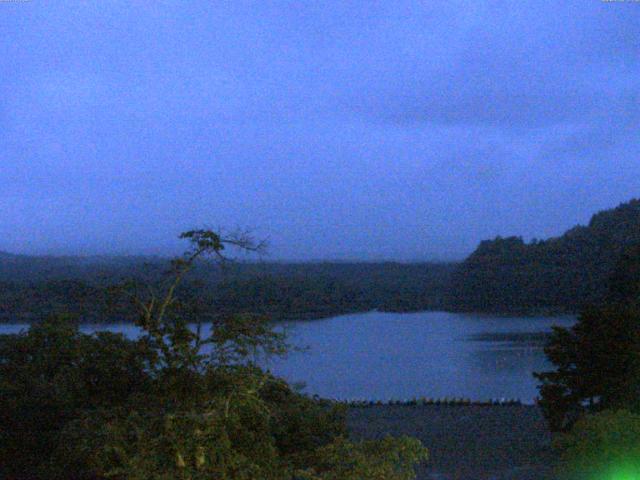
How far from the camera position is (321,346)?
38.8m

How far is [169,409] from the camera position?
7.63 meters

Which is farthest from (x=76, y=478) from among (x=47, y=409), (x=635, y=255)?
(x=635, y=255)

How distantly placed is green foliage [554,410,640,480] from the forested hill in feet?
140

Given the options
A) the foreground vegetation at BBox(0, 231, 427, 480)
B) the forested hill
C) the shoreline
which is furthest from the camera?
the forested hill

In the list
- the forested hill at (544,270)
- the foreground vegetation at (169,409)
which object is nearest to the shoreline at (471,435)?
the foreground vegetation at (169,409)

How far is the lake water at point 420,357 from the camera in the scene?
3145cm

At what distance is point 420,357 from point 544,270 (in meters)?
20.0

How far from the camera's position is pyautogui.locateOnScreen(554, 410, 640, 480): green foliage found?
10102mm

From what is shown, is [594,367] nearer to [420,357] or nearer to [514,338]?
[420,357]

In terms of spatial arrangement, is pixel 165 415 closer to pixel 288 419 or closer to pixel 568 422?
pixel 288 419

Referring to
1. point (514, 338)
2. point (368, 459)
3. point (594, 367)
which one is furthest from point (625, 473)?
point (514, 338)

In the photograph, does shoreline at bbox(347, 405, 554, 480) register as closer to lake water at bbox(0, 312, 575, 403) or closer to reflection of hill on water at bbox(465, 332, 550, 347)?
lake water at bbox(0, 312, 575, 403)

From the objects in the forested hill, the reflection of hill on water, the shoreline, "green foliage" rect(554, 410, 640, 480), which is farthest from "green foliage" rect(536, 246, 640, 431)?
the forested hill

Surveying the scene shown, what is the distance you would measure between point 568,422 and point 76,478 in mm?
11401
